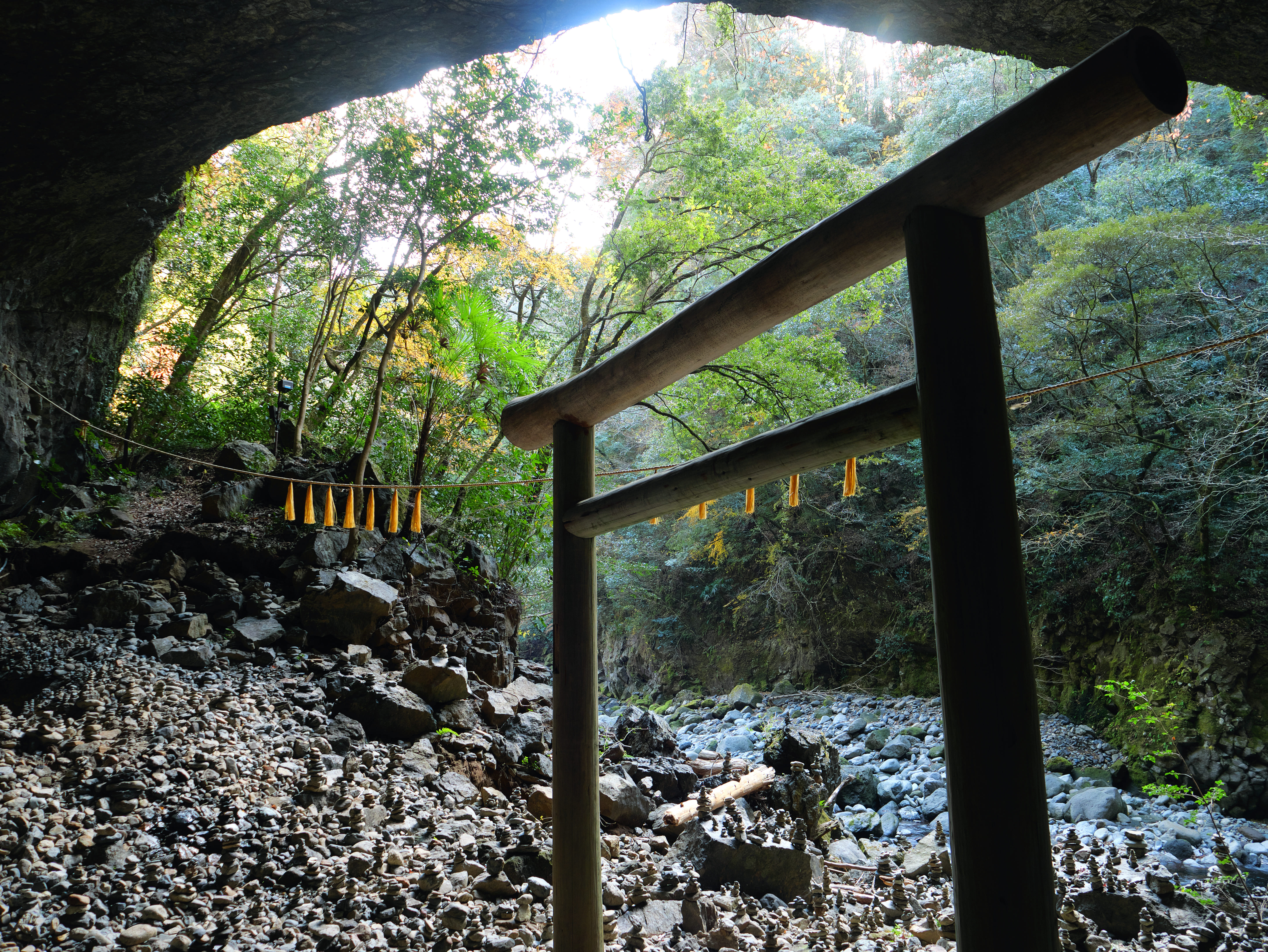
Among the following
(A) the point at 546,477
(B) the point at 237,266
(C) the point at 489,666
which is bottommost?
(C) the point at 489,666

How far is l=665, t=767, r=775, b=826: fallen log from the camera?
13.4 ft

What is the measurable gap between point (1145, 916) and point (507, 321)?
7936 millimetres

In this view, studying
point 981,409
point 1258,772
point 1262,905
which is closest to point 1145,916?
point 1262,905

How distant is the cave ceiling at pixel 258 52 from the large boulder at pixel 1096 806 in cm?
508

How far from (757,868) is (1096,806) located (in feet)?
12.2

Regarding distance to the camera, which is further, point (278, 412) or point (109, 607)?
point (278, 412)

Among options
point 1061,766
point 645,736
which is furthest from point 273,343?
point 1061,766

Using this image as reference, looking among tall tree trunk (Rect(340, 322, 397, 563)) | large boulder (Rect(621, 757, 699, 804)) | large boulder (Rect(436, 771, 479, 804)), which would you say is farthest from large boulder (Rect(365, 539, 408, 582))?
large boulder (Rect(621, 757, 699, 804))

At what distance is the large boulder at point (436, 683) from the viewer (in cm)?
479

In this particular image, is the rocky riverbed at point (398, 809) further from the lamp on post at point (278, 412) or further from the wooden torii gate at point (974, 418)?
the lamp on post at point (278, 412)

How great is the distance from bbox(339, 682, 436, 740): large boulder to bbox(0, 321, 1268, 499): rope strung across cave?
148cm

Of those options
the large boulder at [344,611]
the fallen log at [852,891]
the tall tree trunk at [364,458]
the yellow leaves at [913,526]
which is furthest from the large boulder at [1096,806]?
the tall tree trunk at [364,458]

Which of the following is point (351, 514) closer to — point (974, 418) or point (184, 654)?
point (184, 654)

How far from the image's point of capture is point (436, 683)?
480 cm
